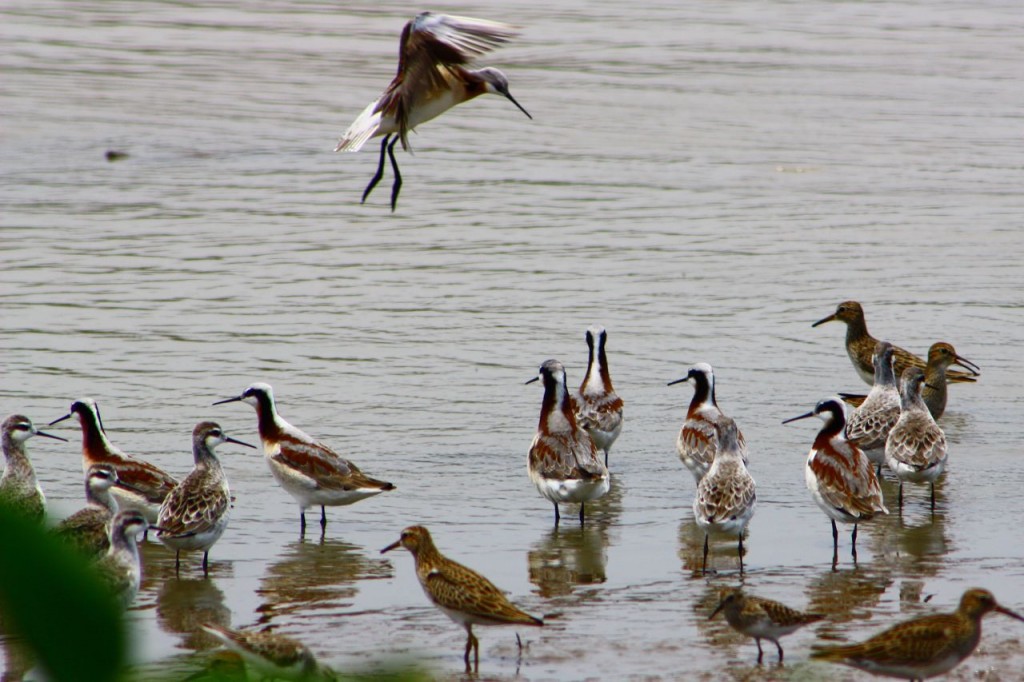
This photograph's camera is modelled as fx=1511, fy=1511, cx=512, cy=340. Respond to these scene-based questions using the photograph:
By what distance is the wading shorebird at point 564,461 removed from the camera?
9188mm

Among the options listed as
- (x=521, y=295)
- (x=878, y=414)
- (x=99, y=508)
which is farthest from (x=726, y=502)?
(x=521, y=295)

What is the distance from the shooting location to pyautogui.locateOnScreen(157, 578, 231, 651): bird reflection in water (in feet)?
23.9

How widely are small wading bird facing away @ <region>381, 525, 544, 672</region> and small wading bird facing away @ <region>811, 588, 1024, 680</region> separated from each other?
1.41 m

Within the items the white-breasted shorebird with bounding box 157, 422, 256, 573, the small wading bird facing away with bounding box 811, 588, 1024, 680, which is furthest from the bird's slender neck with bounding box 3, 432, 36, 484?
the small wading bird facing away with bounding box 811, 588, 1024, 680

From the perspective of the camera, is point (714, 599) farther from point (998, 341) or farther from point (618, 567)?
point (998, 341)

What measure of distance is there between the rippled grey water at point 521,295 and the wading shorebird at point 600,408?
34cm

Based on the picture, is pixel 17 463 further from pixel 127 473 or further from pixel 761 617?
pixel 761 617

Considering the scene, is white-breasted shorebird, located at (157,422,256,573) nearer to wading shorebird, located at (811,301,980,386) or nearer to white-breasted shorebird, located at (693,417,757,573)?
white-breasted shorebird, located at (693,417,757,573)

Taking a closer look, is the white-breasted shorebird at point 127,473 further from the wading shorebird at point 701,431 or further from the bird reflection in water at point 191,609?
the wading shorebird at point 701,431

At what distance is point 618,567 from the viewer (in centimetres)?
847

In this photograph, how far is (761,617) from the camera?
6516 millimetres

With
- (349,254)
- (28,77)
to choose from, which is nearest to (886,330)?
(349,254)

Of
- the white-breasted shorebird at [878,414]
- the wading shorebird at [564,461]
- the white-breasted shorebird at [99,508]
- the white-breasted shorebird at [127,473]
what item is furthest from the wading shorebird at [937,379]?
the white-breasted shorebird at [99,508]

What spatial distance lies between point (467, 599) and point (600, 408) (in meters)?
4.20
